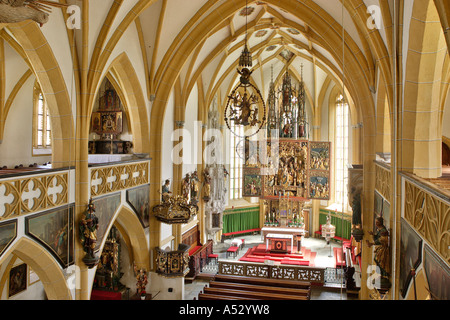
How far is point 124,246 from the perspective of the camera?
15766 mm

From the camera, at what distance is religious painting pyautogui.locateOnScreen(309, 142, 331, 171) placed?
71.9 feet

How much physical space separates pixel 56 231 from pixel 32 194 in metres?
1.30

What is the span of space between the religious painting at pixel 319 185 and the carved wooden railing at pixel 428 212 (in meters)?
14.8

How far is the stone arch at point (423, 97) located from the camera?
628 centimetres

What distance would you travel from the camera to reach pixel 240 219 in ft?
87.6

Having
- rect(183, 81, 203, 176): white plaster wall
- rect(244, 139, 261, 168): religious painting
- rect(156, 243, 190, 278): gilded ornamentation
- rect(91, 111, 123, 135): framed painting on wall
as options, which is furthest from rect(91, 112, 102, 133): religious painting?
rect(244, 139, 261, 168): religious painting

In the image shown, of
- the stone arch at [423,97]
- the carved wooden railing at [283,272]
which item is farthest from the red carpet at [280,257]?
the stone arch at [423,97]

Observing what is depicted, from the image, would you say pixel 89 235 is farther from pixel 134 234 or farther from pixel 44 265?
pixel 134 234

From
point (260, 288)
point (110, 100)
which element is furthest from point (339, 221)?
point (110, 100)

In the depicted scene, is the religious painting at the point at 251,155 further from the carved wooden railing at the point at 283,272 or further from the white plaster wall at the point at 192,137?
the carved wooden railing at the point at 283,272

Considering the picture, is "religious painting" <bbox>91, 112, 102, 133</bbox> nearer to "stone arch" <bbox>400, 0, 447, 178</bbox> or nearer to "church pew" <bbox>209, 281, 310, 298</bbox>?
"church pew" <bbox>209, 281, 310, 298</bbox>

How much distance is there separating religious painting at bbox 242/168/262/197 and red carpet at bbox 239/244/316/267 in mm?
3219

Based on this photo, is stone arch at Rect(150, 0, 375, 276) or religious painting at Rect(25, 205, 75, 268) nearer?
religious painting at Rect(25, 205, 75, 268)
